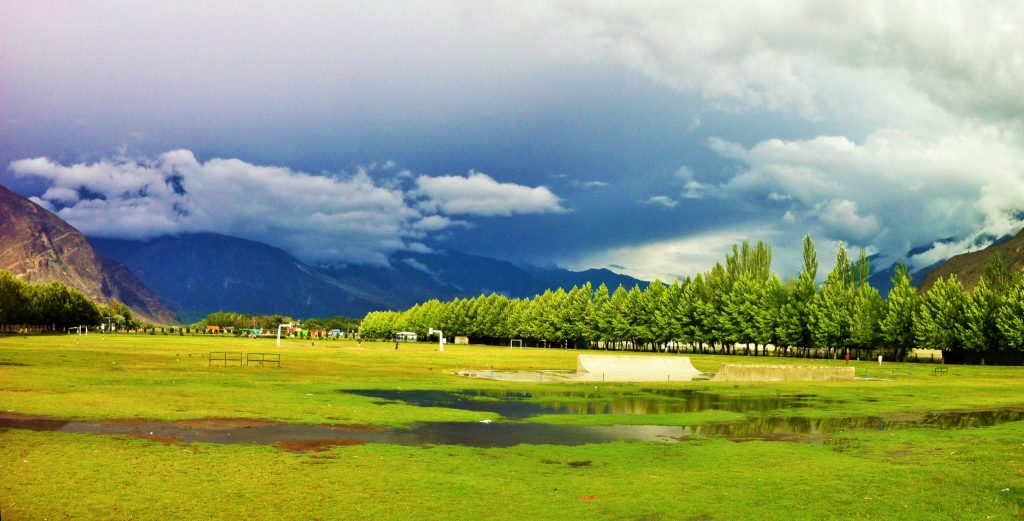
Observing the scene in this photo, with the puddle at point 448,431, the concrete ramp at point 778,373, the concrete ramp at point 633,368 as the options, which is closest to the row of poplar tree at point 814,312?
the concrete ramp at point 778,373

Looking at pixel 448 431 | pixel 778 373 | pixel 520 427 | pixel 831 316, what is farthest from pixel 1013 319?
pixel 448 431

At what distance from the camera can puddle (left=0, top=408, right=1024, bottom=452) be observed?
27547 mm

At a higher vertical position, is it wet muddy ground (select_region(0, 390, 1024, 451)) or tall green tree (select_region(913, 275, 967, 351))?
tall green tree (select_region(913, 275, 967, 351))

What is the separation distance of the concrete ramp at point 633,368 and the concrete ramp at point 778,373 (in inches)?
198

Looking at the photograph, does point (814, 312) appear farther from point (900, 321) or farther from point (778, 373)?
point (778, 373)

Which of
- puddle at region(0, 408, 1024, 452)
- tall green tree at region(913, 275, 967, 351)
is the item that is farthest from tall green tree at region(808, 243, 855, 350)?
puddle at region(0, 408, 1024, 452)

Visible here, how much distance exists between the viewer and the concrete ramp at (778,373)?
6672 cm

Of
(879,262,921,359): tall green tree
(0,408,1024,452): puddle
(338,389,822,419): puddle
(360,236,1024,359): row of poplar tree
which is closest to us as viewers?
→ (0,408,1024,452): puddle

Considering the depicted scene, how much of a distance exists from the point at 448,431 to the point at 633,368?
160ft

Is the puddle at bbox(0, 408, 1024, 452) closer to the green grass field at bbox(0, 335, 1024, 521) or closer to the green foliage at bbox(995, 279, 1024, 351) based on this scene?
the green grass field at bbox(0, 335, 1024, 521)

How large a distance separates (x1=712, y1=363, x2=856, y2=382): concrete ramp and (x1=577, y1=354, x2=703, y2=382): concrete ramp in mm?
5036

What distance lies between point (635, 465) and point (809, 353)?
14614 centimetres

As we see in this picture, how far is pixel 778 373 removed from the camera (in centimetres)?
6938

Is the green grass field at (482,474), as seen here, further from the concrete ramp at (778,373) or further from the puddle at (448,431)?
the concrete ramp at (778,373)
